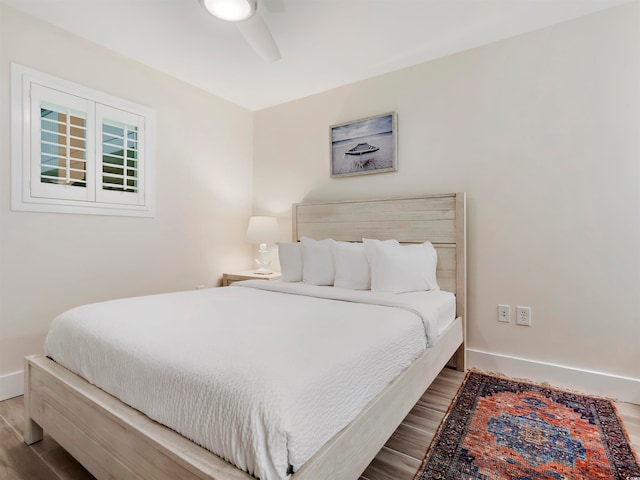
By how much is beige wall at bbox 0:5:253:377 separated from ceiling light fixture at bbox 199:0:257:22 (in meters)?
1.49

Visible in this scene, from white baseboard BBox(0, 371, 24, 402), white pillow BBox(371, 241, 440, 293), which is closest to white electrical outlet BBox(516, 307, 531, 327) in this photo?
white pillow BBox(371, 241, 440, 293)

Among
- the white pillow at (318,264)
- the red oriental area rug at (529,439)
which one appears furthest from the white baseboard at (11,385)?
the red oriental area rug at (529,439)

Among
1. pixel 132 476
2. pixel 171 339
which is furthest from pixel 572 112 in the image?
pixel 132 476

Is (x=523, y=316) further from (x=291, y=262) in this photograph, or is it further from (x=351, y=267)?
(x=291, y=262)

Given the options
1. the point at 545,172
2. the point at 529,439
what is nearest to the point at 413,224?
the point at 545,172

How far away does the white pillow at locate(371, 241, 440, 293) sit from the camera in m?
2.32

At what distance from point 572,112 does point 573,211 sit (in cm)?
65

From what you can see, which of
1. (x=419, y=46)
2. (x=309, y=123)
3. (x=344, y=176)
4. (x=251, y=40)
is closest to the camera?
(x=251, y=40)

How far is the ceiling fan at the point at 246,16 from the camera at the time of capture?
5.22ft

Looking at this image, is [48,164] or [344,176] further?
[344,176]

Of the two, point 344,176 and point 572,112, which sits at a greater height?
point 572,112

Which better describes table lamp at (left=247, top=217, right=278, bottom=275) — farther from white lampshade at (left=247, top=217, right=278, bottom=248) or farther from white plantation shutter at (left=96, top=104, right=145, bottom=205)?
white plantation shutter at (left=96, top=104, right=145, bottom=205)

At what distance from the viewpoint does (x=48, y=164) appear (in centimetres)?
232

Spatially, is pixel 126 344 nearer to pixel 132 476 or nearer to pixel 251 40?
pixel 132 476
